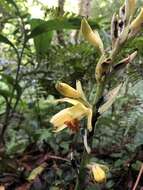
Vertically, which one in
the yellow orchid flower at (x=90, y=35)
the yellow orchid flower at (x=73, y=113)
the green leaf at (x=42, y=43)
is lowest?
the yellow orchid flower at (x=73, y=113)

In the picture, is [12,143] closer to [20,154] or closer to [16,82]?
[20,154]

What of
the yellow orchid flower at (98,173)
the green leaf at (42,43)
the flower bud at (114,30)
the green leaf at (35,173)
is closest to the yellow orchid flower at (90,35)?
the flower bud at (114,30)

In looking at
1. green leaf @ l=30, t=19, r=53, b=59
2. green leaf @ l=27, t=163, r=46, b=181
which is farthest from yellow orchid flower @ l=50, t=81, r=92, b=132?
green leaf @ l=30, t=19, r=53, b=59

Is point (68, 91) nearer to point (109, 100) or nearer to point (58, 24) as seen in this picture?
point (109, 100)

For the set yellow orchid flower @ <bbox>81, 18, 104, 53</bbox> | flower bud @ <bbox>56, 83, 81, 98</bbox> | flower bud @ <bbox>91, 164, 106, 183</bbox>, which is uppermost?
yellow orchid flower @ <bbox>81, 18, 104, 53</bbox>

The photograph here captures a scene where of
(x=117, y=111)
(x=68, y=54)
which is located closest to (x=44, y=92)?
(x=68, y=54)

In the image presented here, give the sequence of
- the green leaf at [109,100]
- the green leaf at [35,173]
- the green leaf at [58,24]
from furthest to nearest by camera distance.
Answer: the green leaf at [58,24]
the green leaf at [35,173]
the green leaf at [109,100]

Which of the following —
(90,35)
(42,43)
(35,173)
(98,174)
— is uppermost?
(42,43)

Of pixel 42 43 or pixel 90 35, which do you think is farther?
pixel 42 43

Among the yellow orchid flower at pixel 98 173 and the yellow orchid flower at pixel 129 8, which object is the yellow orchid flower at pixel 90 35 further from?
the yellow orchid flower at pixel 98 173

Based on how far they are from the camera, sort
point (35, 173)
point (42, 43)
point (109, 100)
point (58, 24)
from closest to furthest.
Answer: point (109, 100) → point (35, 173) → point (58, 24) → point (42, 43)

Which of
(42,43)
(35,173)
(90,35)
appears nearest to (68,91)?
(90,35)

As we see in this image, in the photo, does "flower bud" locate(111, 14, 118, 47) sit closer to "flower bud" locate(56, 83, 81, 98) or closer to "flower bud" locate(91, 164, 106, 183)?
"flower bud" locate(56, 83, 81, 98)
